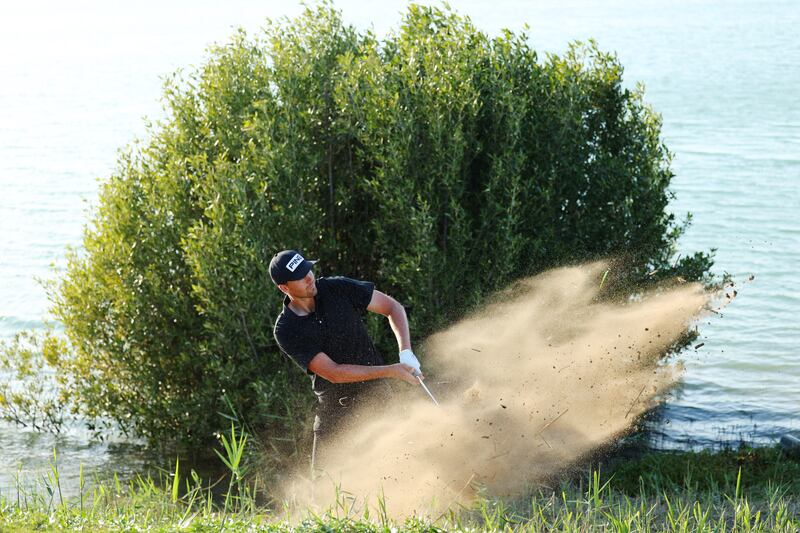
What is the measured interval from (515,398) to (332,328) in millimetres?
2816

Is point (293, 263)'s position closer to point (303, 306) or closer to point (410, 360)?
point (303, 306)

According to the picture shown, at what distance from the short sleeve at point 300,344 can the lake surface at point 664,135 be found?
602 centimetres

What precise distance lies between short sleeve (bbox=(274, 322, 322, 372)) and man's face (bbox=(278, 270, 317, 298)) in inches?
11.3

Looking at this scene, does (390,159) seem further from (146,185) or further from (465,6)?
(465,6)

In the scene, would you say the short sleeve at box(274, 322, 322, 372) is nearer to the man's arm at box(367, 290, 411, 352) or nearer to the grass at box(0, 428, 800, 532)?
the man's arm at box(367, 290, 411, 352)

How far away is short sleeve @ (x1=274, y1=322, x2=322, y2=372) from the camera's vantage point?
8305mm

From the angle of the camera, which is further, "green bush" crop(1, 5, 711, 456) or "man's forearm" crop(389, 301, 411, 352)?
"green bush" crop(1, 5, 711, 456)

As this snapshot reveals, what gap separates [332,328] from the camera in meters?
8.50

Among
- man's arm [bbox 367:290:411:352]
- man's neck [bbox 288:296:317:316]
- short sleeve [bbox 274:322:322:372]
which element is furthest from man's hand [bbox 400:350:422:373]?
man's neck [bbox 288:296:317:316]

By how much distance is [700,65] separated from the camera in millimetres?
46188

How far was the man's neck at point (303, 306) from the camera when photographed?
838 cm

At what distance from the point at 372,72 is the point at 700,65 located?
37.7m

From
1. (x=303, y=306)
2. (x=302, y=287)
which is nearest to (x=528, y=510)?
(x=303, y=306)

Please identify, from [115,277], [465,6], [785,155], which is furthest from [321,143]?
[465,6]
